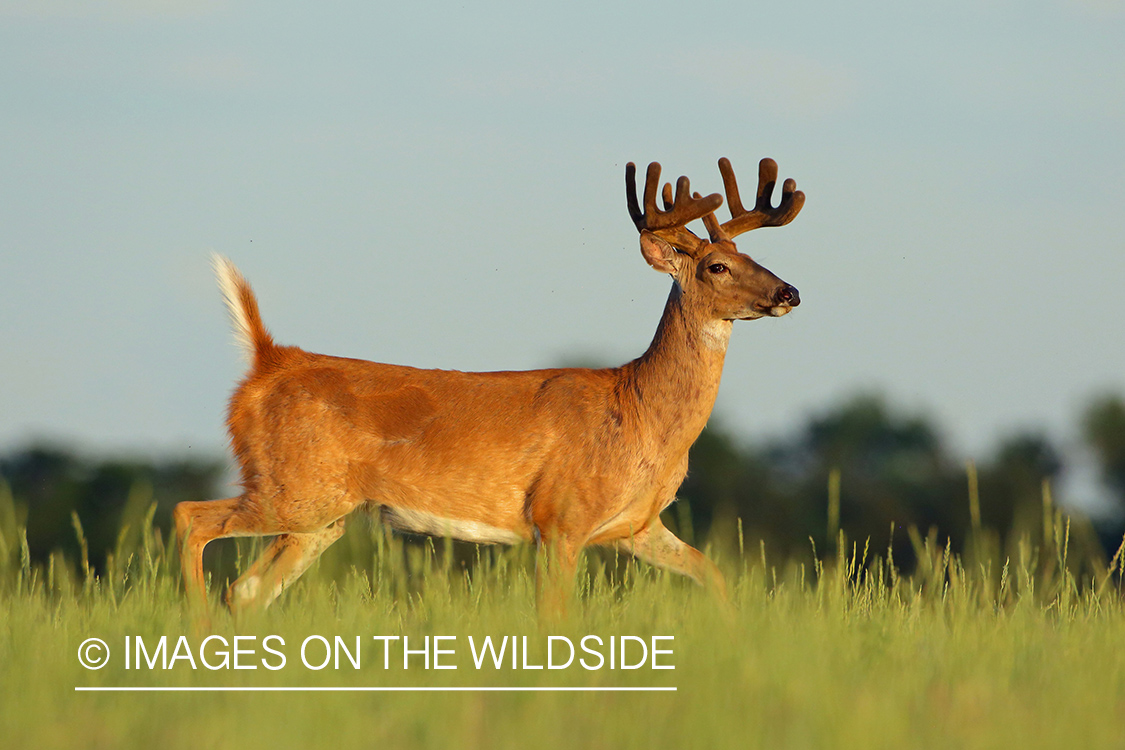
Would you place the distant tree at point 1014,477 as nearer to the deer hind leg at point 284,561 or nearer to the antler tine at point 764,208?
the antler tine at point 764,208

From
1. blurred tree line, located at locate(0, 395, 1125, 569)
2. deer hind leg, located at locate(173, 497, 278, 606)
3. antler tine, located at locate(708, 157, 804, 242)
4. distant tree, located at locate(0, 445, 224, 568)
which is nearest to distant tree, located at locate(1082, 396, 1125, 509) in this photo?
blurred tree line, located at locate(0, 395, 1125, 569)

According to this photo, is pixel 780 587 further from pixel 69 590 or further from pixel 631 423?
pixel 69 590

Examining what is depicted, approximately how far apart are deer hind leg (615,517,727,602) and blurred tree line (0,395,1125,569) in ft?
78.2

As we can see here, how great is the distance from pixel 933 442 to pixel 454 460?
37.2 metres

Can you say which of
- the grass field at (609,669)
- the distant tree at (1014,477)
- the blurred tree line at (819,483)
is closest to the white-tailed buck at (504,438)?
the grass field at (609,669)

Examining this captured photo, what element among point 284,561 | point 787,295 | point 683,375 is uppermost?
point 787,295

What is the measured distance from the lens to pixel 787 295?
273 inches

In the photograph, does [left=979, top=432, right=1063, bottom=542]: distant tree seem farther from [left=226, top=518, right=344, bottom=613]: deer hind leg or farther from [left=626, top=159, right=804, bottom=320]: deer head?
[left=226, top=518, right=344, bottom=613]: deer hind leg

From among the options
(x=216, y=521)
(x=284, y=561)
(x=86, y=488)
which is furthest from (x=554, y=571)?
(x=86, y=488)

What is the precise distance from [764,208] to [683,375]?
1.26m

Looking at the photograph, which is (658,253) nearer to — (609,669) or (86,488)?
(609,669)

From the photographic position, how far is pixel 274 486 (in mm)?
7199

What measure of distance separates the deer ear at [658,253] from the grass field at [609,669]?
1646mm

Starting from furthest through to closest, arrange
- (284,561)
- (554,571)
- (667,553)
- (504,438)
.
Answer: (284,561), (667,553), (504,438), (554,571)
